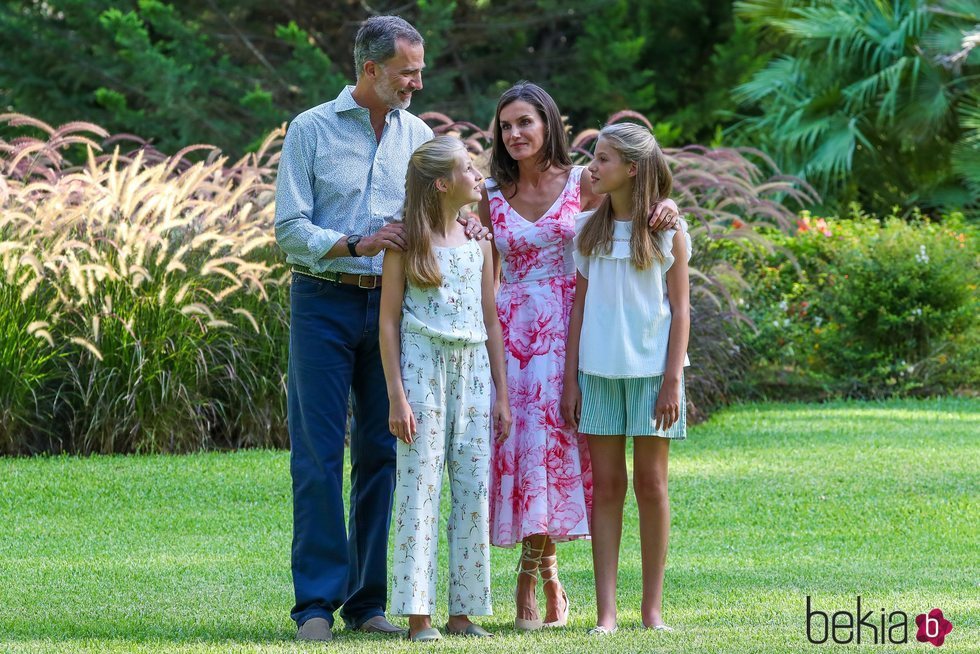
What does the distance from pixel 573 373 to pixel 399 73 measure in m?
1.14

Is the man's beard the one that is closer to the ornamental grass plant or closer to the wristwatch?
the wristwatch

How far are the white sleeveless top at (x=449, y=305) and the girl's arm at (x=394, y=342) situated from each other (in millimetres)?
44

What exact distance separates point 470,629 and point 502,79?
54.0 ft

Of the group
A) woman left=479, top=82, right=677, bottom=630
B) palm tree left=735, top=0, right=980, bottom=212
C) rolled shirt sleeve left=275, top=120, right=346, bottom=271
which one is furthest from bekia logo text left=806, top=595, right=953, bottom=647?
palm tree left=735, top=0, right=980, bottom=212

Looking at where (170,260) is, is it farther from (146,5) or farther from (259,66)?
(259,66)

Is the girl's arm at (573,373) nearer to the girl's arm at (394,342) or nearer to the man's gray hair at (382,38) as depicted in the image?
the girl's arm at (394,342)

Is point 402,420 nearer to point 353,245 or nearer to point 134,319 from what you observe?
point 353,245

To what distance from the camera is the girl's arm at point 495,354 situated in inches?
172

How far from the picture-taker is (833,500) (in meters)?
6.84

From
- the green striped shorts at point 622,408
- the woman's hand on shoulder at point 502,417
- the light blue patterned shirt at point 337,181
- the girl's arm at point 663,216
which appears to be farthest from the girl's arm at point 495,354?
the girl's arm at point 663,216

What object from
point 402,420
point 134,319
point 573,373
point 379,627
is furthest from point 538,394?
point 134,319

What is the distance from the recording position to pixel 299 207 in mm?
4293

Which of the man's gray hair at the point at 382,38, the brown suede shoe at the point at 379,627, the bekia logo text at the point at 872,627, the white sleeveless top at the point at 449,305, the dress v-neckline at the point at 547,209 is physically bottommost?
the brown suede shoe at the point at 379,627

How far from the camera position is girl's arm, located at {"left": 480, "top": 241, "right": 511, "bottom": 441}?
14.3 ft
